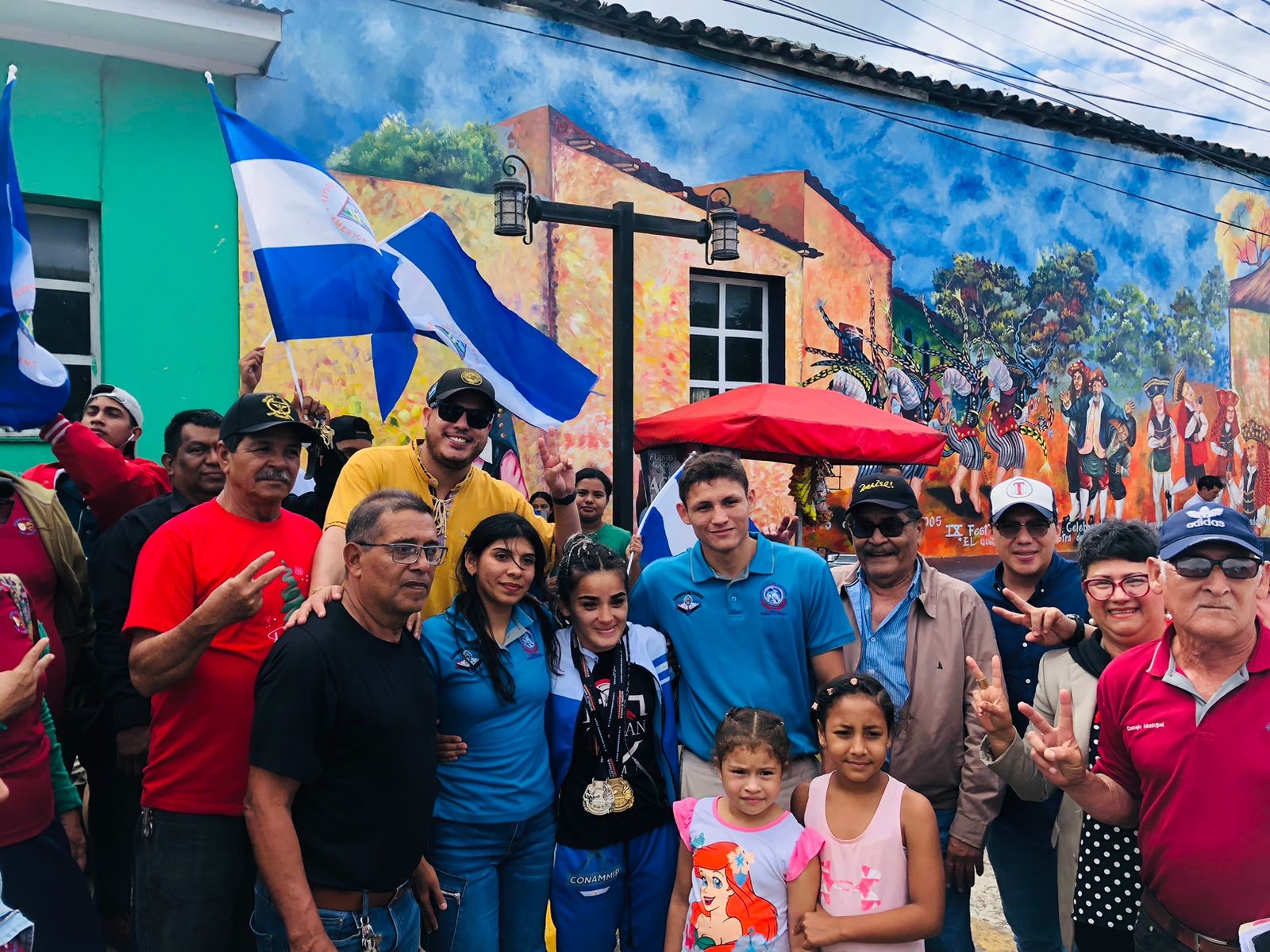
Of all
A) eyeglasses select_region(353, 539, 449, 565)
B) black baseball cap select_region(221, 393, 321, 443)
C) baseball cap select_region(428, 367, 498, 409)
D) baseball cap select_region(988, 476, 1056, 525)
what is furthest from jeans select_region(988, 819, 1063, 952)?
black baseball cap select_region(221, 393, 321, 443)

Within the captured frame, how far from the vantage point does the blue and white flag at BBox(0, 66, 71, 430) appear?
374 cm

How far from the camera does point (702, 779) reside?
340cm

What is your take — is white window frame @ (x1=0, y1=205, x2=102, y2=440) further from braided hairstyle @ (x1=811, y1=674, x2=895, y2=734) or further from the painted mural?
braided hairstyle @ (x1=811, y1=674, x2=895, y2=734)

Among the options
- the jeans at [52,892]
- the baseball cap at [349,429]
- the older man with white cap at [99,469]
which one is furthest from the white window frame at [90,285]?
the jeans at [52,892]

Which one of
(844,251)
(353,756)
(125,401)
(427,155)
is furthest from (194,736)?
(844,251)

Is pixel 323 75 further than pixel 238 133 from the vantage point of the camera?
Yes

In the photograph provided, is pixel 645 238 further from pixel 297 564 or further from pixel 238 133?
pixel 297 564

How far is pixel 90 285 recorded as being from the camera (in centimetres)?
731

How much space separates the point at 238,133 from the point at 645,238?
5190 mm

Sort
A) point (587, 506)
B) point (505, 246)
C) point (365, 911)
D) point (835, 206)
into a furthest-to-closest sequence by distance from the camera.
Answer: point (835, 206)
point (505, 246)
point (587, 506)
point (365, 911)

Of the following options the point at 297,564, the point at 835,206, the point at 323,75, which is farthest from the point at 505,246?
the point at 297,564

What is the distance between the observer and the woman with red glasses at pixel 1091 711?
9.89 feet

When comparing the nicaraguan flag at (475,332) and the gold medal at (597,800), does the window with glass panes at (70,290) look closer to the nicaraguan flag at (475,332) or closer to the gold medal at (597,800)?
the nicaraguan flag at (475,332)

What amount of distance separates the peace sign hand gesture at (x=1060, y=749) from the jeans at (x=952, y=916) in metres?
0.89
